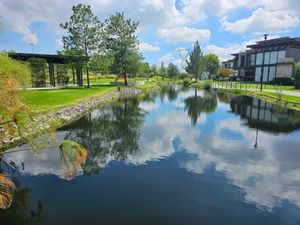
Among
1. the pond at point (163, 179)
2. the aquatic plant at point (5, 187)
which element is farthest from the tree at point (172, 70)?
the aquatic plant at point (5, 187)

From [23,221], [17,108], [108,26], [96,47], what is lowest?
[23,221]

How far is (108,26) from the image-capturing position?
4956 cm

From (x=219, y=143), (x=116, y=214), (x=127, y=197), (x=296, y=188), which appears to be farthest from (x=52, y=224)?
(x=219, y=143)

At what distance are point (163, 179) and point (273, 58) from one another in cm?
6759

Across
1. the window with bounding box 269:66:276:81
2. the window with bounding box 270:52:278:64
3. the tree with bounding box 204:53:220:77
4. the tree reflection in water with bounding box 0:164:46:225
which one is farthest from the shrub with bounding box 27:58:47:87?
the tree with bounding box 204:53:220:77

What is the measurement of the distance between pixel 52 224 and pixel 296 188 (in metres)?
7.85

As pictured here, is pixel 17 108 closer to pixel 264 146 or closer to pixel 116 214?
pixel 116 214

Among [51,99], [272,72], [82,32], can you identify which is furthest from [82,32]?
[272,72]

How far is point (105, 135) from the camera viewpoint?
15516 mm

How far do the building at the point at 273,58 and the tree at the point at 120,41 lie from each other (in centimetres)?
2998

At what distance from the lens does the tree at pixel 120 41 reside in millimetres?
49344

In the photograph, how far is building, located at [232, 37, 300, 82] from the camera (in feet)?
200

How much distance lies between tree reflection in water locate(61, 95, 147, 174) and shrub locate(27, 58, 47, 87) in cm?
1717

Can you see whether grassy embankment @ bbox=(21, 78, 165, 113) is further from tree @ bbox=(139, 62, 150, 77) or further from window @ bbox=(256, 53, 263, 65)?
window @ bbox=(256, 53, 263, 65)
